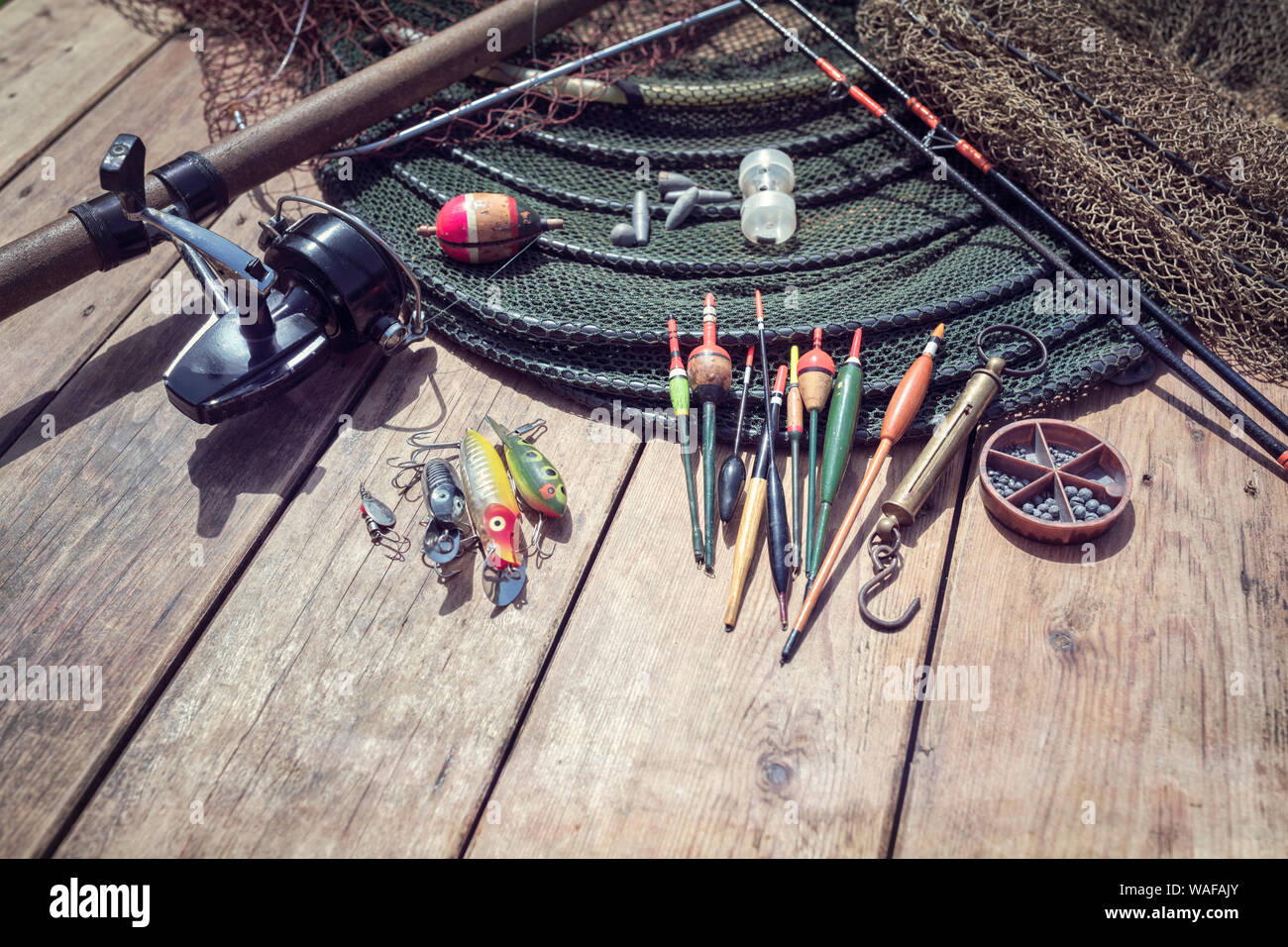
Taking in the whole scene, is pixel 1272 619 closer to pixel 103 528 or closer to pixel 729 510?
pixel 729 510

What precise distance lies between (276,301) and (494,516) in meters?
0.89

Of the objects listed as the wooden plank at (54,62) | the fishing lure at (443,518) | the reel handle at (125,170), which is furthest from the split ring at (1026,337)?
the wooden plank at (54,62)

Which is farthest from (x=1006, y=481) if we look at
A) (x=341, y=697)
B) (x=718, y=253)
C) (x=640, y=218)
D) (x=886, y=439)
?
(x=341, y=697)

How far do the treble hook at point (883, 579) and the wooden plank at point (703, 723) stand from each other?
0.07 feet

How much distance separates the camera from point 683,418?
2256mm

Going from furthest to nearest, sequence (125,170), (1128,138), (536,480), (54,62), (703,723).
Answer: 1. (54,62)
2. (1128,138)
3. (536,480)
4. (125,170)
5. (703,723)

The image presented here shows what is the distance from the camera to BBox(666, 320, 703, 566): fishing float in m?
2.14

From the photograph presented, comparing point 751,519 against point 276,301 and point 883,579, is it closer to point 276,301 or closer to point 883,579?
point 883,579

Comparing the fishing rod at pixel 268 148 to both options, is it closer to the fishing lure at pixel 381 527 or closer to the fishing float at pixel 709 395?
the fishing lure at pixel 381 527

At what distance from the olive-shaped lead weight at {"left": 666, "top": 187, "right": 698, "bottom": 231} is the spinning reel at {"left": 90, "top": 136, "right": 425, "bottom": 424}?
0.82 metres

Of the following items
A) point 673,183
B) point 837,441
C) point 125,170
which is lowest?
point 837,441

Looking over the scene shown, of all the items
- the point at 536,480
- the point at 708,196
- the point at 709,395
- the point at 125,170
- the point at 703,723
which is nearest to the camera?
the point at 703,723

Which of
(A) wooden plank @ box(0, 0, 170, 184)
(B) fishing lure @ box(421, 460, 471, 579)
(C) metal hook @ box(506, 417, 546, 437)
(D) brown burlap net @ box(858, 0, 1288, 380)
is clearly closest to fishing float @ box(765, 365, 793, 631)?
(C) metal hook @ box(506, 417, 546, 437)

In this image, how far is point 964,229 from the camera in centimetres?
274
